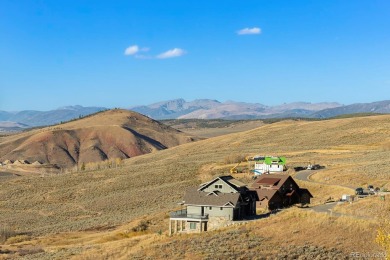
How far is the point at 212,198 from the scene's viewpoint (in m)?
54.1

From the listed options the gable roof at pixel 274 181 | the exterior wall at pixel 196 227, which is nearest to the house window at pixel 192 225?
the exterior wall at pixel 196 227

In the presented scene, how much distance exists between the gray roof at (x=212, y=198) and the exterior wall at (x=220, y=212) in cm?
45

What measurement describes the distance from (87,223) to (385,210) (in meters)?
49.7

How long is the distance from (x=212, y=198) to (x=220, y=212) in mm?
2136

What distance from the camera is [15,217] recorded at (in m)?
89.4

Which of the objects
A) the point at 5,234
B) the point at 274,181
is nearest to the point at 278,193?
the point at 274,181

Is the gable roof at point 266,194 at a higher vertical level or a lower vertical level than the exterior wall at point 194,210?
Result: higher

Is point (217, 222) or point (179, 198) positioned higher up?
point (217, 222)

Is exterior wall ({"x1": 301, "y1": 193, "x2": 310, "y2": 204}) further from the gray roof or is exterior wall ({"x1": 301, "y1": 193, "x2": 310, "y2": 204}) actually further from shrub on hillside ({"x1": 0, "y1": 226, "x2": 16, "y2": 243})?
shrub on hillside ({"x1": 0, "y1": 226, "x2": 16, "y2": 243})

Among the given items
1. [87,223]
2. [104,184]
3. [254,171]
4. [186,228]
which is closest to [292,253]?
[186,228]

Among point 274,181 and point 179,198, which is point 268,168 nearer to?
point 179,198

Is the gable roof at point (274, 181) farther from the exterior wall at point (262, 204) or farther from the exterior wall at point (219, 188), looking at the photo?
the exterior wall at point (219, 188)

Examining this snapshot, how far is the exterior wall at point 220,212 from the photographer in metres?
52.1

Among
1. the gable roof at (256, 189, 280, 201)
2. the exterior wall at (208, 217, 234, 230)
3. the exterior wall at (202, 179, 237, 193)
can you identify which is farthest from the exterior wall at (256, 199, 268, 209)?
the exterior wall at (208, 217, 234, 230)
